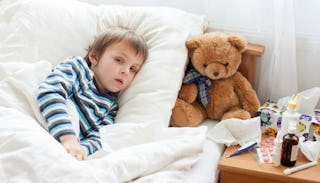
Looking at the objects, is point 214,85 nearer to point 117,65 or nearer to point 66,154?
point 117,65

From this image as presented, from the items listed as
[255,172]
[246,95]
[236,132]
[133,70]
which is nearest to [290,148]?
[255,172]

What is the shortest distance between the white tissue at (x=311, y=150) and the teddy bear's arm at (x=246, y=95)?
245 mm

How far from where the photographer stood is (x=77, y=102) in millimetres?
1438

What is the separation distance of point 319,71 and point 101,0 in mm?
907

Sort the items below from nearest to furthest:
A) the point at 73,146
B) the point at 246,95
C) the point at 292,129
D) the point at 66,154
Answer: the point at 66,154 < the point at 73,146 < the point at 292,129 < the point at 246,95

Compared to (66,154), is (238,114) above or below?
below

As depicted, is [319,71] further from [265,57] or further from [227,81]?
[227,81]

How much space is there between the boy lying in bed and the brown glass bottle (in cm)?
53

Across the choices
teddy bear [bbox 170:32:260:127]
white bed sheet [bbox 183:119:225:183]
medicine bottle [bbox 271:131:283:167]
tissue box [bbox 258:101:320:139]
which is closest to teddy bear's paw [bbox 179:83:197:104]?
teddy bear [bbox 170:32:260:127]

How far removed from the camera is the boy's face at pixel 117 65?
148 centimetres

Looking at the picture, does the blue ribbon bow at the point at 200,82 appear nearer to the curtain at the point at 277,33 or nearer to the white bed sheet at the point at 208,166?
the white bed sheet at the point at 208,166

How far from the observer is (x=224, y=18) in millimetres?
1750

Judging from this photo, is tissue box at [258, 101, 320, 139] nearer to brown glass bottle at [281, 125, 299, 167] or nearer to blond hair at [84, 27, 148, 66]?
brown glass bottle at [281, 125, 299, 167]

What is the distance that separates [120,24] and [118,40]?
A: 185 millimetres
